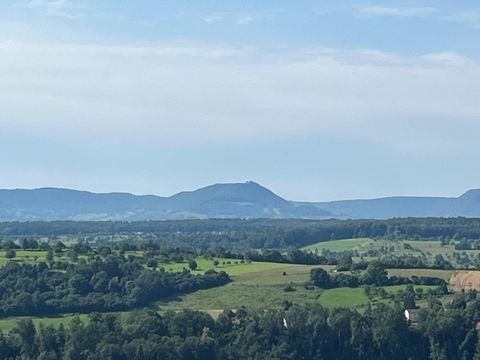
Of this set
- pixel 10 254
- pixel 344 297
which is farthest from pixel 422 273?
pixel 10 254

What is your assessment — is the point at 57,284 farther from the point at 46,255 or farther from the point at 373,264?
the point at 373,264

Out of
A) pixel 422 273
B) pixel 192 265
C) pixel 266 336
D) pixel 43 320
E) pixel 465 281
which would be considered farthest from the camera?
pixel 192 265

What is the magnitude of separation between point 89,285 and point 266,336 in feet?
70.2

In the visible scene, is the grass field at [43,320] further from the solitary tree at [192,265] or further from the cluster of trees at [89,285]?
the solitary tree at [192,265]

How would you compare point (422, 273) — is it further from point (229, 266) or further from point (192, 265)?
point (192, 265)

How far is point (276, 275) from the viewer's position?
103938 millimetres

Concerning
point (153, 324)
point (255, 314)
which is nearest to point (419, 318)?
point (255, 314)

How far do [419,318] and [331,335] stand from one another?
675 centimetres

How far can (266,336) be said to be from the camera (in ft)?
258

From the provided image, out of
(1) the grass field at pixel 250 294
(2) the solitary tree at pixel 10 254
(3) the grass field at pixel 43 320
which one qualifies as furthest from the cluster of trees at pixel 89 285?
(2) the solitary tree at pixel 10 254

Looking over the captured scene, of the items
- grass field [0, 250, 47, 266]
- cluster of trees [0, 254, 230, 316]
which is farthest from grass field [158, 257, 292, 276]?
grass field [0, 250, 47, 266]

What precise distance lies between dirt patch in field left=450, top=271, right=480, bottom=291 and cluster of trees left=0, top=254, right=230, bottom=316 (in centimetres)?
1885

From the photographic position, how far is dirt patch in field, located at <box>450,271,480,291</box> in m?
98.7

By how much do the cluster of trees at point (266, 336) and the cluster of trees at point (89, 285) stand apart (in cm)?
1064
